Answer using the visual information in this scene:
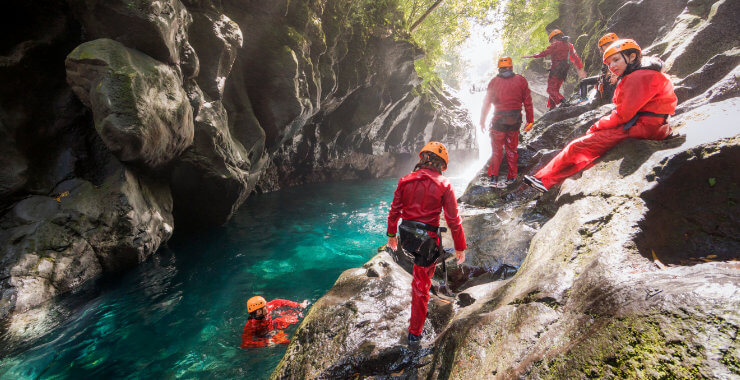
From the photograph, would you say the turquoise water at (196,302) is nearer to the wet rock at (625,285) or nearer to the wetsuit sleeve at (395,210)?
the wetsuit sleeve at (395,210)

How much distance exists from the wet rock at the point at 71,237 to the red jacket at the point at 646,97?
10245 mm

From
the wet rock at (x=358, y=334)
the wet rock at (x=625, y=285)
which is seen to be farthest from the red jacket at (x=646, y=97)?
the wet rock at (x=358, y=334)

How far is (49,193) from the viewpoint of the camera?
23.0ft

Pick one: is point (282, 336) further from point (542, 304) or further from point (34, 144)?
point (34, 144)

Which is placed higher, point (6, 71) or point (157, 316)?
point (6, 71)

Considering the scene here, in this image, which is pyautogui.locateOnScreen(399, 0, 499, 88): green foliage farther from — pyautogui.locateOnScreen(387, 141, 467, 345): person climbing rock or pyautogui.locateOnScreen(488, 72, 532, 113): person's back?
pyautogui.locateOnScreen(387, 141, 467, 345): person climbing rock

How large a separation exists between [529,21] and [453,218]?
1928 centimetres

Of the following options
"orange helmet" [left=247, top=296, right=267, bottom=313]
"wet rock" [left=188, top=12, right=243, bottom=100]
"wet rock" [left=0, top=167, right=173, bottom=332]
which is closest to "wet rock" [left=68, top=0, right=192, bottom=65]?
"wet rock" [left=188, top=12, right=243, bottom=100]

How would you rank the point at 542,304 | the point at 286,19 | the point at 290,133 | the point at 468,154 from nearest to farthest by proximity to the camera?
the point at 542,304
the point at 286,19
the point at 290,133
the point at 468,154

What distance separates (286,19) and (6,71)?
26.0 feet

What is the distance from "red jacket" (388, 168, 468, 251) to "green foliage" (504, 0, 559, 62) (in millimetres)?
15463

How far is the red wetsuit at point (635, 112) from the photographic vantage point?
420 cm

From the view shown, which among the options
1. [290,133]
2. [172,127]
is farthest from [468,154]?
[172,127]

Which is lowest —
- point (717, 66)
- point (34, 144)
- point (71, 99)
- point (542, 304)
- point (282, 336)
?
point (282, 336)
